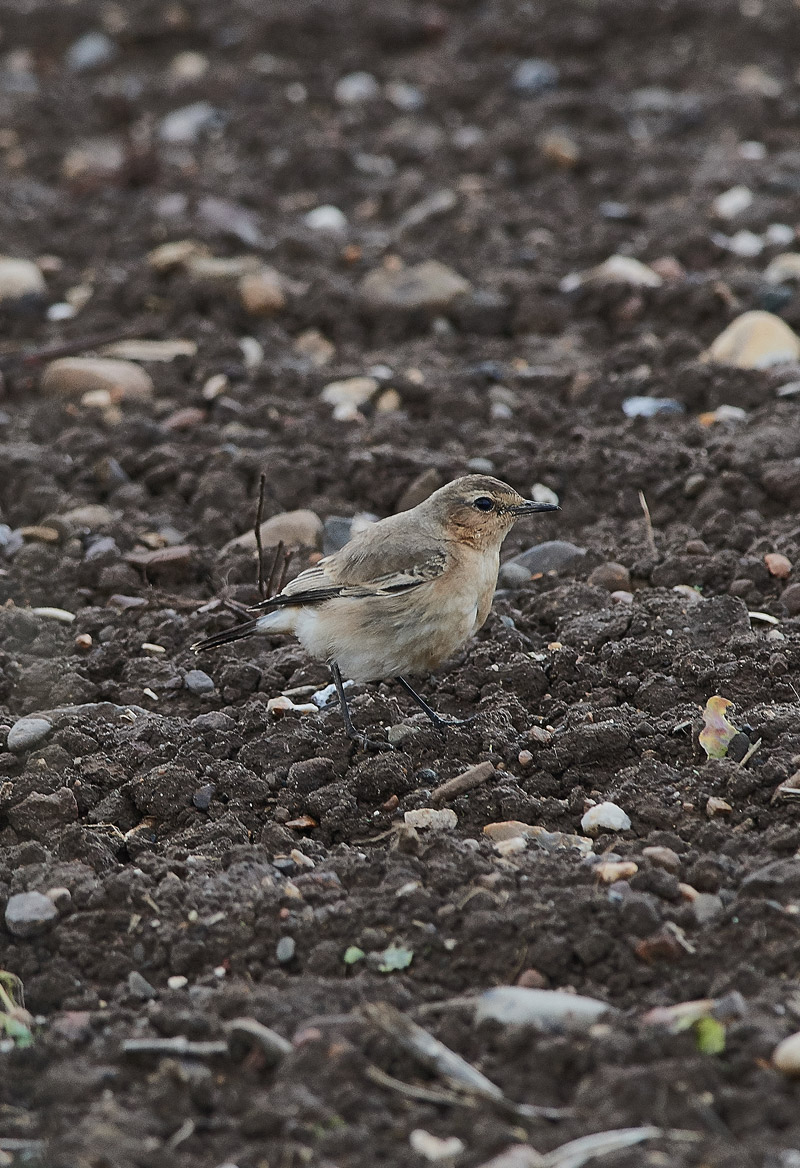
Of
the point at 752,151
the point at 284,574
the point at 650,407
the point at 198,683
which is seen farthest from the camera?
the point at 752,151

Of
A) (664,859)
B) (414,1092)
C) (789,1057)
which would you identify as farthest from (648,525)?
(414,1092)

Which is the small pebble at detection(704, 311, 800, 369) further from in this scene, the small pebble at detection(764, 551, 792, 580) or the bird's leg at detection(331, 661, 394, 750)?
the bird's leg at detection(331, 661, 394, 750)

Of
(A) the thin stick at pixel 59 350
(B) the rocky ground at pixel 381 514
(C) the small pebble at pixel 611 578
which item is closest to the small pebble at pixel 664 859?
(B) the rocky ground at pixel 381 514

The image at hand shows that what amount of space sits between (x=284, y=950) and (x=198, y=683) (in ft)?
6.24

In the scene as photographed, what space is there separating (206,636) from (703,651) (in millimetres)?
2118

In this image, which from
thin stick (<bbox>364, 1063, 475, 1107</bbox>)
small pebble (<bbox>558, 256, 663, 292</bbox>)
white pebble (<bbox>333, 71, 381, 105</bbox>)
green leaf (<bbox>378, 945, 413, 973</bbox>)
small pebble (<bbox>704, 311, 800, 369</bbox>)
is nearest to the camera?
thin stick (<bbox>364, 1063, 475, 1107</bbox>)

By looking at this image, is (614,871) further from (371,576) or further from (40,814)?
(40,814)

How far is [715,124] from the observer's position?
11383mm

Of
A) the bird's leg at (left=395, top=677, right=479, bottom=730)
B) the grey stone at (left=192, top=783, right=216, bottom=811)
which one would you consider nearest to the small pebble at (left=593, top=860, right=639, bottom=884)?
the bird's leg at (left=395, top=677, right=479, bottom=730)

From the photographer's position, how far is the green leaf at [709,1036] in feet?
11.3

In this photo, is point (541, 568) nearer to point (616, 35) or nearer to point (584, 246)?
point (584, 246)

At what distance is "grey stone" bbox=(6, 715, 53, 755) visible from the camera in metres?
A: 5.28

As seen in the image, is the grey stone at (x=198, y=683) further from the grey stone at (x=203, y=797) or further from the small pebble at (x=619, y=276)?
the small pebble at (x=619, y=276)

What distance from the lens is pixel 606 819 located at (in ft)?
15.1
